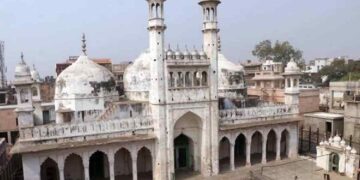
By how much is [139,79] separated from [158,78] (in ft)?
12.5

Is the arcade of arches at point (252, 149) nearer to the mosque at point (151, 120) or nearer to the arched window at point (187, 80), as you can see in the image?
the mosque at point (151, 120)

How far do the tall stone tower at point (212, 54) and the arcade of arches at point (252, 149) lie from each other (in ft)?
4.20

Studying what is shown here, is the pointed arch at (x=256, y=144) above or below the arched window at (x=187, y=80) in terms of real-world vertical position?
below

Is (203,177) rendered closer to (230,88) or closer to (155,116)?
(155,116)

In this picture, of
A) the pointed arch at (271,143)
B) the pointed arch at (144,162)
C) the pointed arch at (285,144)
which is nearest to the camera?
the pointed arch at (144,162)

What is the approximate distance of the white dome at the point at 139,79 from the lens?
18.3 m

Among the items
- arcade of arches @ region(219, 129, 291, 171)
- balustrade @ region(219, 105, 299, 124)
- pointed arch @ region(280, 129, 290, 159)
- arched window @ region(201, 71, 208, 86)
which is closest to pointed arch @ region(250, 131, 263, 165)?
arcade of arches @ region(219, 129, 291, 171)

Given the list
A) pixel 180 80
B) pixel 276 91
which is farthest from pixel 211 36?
pixel 276 91

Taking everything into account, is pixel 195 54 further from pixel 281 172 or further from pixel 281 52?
pixel 281 52

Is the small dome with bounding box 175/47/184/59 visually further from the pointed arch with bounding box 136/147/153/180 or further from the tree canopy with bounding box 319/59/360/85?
the tree canopy with bounding box 319/59/360/85

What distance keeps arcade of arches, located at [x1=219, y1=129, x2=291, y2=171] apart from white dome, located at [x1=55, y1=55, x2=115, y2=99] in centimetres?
752

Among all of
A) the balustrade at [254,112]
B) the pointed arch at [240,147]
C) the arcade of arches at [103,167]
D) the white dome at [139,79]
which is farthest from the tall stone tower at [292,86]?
the arcade of arches at [103,167]

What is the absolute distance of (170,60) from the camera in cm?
1530

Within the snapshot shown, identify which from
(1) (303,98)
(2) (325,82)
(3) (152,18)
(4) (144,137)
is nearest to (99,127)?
(4) (144,137)
